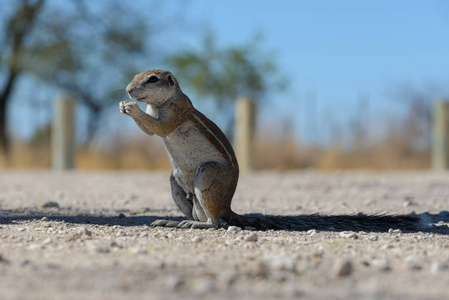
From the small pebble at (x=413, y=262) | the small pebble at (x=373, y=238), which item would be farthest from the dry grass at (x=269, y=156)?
the small pebble at (x=413, y=262)

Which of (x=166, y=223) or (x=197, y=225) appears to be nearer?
(x=197, y=225)

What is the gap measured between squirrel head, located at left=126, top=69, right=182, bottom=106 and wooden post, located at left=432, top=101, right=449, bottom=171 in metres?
12.9

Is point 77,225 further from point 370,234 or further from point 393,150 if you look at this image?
point 393,150

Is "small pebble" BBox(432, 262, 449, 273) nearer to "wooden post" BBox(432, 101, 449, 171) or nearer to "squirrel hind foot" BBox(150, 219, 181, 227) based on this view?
"squirrel hind foot" BBox(150, 219, 181, 227)

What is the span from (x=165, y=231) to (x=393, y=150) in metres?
15.7

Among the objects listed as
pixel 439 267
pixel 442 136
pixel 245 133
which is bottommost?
pixel 439 267

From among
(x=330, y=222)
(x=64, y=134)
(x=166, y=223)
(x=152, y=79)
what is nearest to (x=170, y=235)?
(x=166, y=223)

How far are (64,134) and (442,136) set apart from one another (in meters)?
10.2

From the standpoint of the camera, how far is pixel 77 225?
5.36 meters

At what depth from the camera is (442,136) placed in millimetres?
16375

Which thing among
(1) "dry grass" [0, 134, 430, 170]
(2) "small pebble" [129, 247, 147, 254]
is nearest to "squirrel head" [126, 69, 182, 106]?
(2) "small pebble" [129, 247, 147, 254]

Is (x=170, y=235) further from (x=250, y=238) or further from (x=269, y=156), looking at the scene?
(x=269, y=156)

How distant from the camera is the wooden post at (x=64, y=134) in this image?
48.9ft

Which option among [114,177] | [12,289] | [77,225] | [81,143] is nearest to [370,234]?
[77,225]
